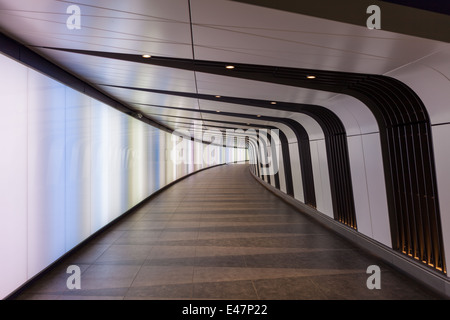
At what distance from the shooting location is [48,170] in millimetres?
5332

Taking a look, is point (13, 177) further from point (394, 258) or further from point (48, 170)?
point (394, 258)

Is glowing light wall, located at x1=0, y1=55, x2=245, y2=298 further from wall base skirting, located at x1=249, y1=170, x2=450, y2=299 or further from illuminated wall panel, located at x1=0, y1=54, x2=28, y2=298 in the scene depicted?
wall base skirting, located at x1=249, y1=170, x2=450, y2=299

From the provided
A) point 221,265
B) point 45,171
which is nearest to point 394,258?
point 221,265

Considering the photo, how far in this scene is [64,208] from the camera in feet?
19.4

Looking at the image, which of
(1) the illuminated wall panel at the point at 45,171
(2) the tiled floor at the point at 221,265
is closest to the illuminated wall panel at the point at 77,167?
(1) the illuminated wall panel at the point at 45,171

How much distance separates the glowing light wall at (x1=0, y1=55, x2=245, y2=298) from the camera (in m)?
4.27

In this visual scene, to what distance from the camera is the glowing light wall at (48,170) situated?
4.27 metres

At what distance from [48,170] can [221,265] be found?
10.1 ft

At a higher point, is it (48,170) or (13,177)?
(48,170)

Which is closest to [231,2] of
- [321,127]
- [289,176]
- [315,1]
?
[315,1]

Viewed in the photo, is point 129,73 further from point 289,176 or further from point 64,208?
point 289,176

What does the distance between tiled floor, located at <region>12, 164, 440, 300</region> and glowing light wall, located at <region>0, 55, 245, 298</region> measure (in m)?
0.47
